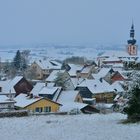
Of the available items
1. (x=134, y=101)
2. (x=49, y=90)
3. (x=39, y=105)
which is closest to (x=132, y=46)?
(x=49, y=90)

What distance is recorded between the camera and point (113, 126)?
16125 millimetres

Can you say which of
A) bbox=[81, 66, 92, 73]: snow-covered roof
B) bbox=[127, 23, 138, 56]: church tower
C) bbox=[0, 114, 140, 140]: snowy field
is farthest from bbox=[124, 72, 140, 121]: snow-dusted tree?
bbox=[127, 23, 138, 56]: church tower

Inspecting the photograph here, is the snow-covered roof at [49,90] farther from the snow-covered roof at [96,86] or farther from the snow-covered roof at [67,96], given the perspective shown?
the snow-covered roof at [96,86]

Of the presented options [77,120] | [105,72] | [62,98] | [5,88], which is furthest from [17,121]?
[105,72]

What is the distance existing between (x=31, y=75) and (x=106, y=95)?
3603 centimetres

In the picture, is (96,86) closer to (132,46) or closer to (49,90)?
(49,90)

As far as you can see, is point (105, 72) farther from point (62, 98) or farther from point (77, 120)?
point (77, 120)

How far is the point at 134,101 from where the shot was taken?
16.9 metres

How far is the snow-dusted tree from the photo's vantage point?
16.9m

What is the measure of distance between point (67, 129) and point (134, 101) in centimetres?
290

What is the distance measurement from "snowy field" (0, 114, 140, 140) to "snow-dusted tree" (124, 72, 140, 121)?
24.5 inches

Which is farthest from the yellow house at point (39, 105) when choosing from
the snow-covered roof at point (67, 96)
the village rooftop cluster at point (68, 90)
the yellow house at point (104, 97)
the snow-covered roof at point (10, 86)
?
the yellow house at point (104, 97)

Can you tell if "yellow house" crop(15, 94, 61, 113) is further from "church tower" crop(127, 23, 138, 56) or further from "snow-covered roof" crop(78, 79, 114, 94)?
"church tower" crop(127, 23, 138, 56)

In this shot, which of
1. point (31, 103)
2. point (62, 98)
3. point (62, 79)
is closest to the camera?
point (31, 103)
